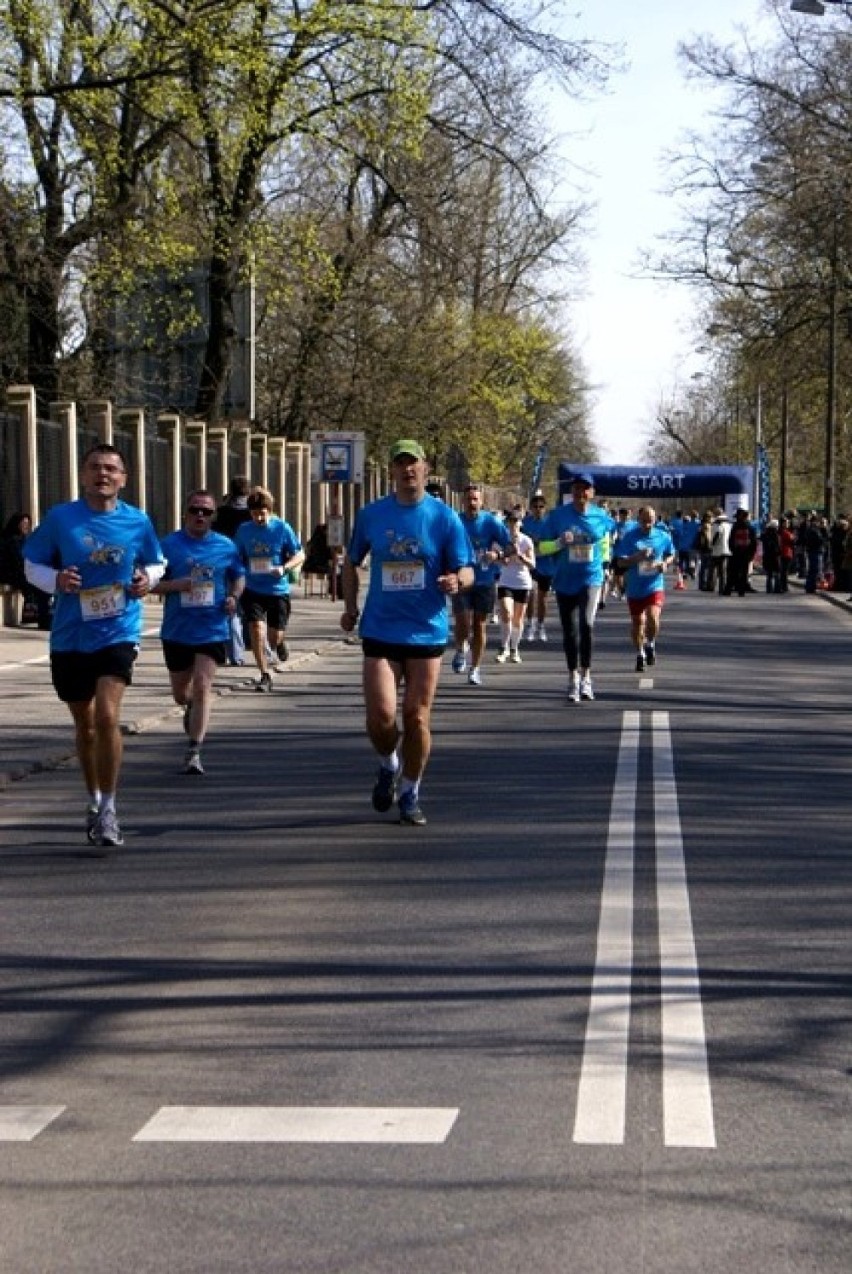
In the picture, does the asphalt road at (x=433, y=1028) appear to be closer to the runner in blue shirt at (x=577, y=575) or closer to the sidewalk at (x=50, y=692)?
the sidewalk at (x=50, y=692)

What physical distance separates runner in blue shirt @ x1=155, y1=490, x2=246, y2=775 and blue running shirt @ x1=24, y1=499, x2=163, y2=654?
2.66m

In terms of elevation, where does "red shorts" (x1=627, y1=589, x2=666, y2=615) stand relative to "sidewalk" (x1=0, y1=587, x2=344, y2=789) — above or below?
above

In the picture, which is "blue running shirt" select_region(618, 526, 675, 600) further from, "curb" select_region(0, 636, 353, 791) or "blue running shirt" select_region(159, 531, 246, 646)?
"blue running shirt" select_region(159, 531, 246, 646)

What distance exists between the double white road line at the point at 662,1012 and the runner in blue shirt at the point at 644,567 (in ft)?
40.9

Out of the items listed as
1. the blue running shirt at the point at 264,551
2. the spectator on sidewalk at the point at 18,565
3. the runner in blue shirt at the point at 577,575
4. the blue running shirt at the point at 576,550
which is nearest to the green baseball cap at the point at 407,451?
the runner in blue shirt at the point at 577,575

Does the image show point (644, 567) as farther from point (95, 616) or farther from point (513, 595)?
point (95, 616)

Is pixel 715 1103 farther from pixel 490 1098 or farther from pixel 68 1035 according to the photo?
pixel 68 1035

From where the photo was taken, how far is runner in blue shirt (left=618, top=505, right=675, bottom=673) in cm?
2453

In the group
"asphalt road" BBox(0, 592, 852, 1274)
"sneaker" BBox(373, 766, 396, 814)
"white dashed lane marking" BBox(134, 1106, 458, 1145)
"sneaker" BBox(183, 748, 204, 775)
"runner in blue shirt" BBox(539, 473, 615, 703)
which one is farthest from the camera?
"runner in blue shirt" BBox(539, 473, 615, 703)

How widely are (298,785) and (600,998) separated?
6886mm

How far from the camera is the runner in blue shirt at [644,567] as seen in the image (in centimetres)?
2453


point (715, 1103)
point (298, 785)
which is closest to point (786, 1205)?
point (715, 1103)

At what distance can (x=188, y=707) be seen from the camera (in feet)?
48.6

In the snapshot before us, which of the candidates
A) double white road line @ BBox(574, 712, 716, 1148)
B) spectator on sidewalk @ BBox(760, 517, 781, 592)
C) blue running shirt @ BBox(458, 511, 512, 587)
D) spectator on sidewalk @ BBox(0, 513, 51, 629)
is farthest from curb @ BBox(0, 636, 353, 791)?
spectator on sidewalk @ BBox(760, 517, 781, 592)
